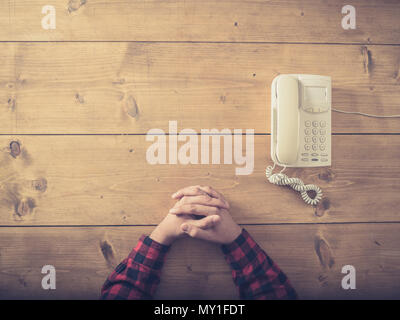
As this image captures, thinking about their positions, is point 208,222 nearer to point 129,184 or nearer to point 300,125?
point 129,184

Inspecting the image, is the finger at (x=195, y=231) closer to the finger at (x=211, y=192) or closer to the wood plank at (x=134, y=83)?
the finger at (x=211, y=192)

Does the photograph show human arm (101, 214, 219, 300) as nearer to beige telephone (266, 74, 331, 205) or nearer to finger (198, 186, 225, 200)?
finger (198, 186, 225, 200)

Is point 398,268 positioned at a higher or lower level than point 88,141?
lower

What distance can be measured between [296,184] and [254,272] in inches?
9.4

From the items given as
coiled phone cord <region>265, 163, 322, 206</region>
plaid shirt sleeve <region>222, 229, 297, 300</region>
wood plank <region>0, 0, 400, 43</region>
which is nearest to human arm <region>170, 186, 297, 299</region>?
plaid shirt sleeve <region>222, 229, 297, 300</region>

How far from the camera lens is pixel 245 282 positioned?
2.03 feet

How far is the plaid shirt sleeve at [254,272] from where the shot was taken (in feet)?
1.96

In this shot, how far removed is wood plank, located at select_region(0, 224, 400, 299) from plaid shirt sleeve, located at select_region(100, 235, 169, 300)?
1.6 inches

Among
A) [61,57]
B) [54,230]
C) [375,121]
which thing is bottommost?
[54,230]

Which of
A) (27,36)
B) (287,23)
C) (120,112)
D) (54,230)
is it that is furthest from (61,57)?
(287,23)

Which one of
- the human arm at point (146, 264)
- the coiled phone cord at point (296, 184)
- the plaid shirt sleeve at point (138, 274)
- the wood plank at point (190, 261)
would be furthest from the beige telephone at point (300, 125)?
the plaid shirt sleeve at point (138, 274)

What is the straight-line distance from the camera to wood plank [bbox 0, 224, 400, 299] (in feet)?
2.20

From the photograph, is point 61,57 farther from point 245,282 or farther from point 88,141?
point 245,282

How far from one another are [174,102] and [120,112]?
0.46ft
